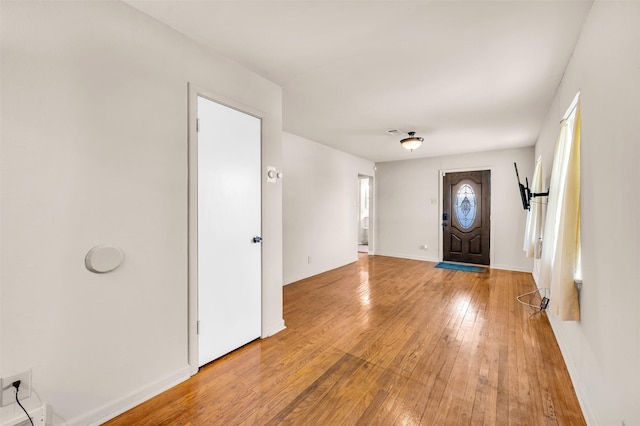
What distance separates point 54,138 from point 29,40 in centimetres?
49

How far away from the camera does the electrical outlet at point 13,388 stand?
1338 millimetres

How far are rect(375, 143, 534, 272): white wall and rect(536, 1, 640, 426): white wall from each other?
412cm

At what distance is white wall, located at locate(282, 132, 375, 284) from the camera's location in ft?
15.7

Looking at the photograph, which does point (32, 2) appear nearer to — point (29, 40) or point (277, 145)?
point (29, 40)

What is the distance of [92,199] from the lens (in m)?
1.63

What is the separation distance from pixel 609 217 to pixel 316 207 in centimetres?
431

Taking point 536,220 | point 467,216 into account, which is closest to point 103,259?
point 536,220

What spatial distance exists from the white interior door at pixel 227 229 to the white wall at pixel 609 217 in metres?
2.44

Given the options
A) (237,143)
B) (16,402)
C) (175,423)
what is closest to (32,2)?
(237,143)

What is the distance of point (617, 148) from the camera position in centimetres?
129

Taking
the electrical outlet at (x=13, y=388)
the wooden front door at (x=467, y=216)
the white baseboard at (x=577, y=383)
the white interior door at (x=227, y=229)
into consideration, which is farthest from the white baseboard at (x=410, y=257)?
the electrical outlet at (x=13, y=388)

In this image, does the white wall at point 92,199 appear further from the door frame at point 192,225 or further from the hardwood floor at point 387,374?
the hardwood floor at point 387,374

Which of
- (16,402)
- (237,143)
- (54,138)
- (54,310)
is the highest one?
(237,143)

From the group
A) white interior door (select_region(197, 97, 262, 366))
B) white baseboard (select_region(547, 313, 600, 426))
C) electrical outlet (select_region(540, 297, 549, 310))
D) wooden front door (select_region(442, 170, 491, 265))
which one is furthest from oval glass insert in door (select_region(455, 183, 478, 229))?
white interior door (select_region(197, 97, 262, 366))
